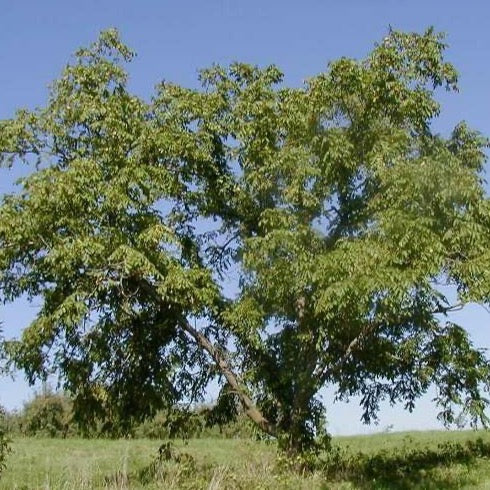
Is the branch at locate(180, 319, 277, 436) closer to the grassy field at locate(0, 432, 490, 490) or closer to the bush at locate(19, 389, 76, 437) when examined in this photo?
the grassy field at locate(0, 432, 490, 490)

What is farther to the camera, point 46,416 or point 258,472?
point 46,416

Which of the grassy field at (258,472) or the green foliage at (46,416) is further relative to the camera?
the green foliage at (46,416)

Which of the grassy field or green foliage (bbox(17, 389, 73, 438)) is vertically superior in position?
green foliage (bbox(17, 389, 73, 438))

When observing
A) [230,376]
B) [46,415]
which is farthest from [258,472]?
[46,415]

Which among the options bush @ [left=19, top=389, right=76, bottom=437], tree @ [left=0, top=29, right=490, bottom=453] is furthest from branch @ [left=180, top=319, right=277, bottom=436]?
bush @ [left=19, top=389, right=76, bottom=437]

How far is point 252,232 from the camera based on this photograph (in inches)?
755

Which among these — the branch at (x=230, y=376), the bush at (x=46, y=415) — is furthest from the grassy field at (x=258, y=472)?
the bush at (x=46, y=415)

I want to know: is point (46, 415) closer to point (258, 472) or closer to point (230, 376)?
point (230, 376)

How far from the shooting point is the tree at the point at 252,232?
626 inches

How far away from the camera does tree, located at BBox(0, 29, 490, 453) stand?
1589 centimetres

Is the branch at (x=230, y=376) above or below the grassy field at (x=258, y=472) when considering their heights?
above

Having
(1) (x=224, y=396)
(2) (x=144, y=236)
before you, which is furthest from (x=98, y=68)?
(1) (x=224, y=396)

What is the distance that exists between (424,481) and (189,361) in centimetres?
632

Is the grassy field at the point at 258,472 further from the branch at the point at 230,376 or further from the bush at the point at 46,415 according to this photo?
the bush at the point at 46,415
